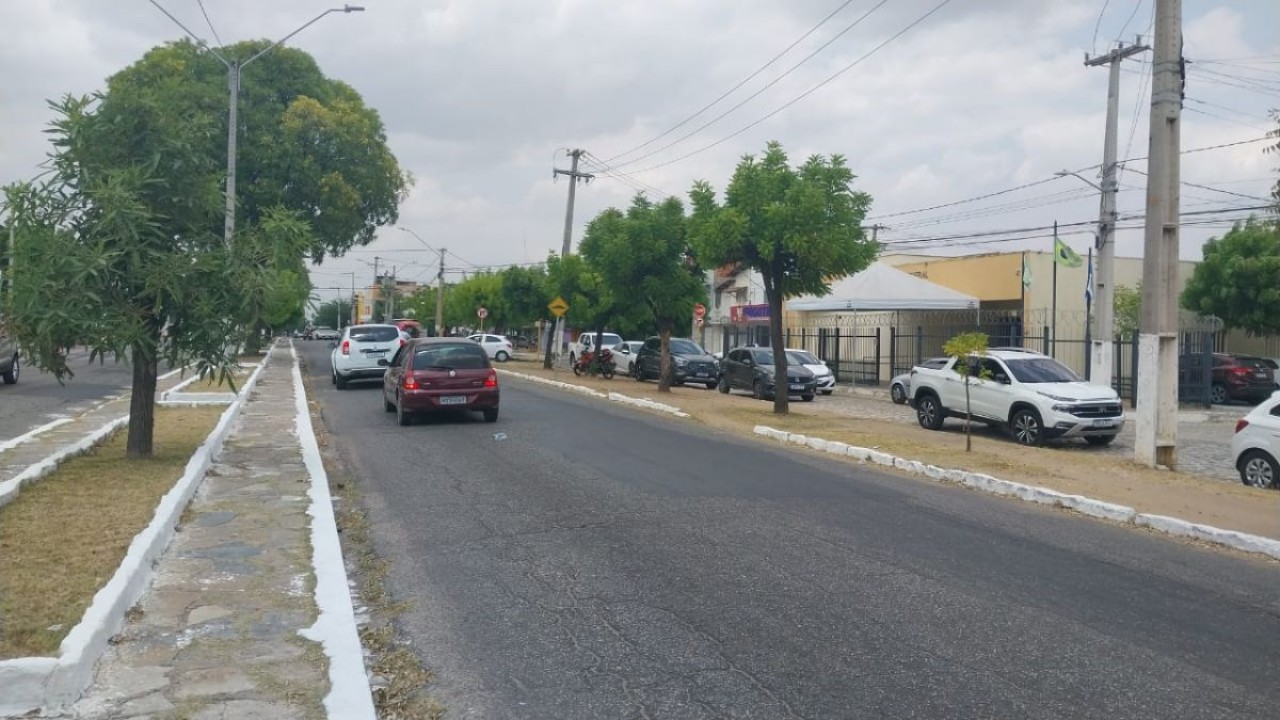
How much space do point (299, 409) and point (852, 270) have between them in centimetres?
1102

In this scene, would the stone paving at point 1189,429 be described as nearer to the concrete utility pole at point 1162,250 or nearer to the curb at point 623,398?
the concrete utility pole at point 1162,250

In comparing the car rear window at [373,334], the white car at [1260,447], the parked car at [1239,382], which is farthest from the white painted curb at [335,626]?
the parked car at [1239,382]

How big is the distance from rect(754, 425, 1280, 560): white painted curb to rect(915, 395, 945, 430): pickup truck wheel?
16.8 feet

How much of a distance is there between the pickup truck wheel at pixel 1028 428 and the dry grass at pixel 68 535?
42.8 ft

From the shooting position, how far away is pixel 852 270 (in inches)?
848

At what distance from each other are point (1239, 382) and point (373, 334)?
77.4 ft

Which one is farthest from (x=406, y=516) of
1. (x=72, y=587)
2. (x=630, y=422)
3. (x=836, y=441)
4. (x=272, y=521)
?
(x=630, y=422)

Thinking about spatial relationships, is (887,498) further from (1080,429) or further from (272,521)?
(1080,429)

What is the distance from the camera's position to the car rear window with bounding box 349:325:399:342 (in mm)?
29188

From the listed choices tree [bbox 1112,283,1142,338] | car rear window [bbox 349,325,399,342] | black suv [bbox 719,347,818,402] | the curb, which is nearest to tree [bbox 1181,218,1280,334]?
tree [bbox 1112,283,1142,338]

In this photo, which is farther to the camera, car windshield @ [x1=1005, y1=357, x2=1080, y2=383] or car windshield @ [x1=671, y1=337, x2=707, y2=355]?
car windshield @ [x1=671, y1=337, x2=707, y2=355]

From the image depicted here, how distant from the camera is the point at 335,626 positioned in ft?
21.3

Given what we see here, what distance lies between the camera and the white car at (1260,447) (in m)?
13.7

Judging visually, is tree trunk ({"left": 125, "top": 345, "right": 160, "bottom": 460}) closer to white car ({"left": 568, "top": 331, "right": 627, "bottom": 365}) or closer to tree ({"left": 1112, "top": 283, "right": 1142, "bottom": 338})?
white car ({"left": 568, "top": 331, "right": 627, "bottom": 365})
